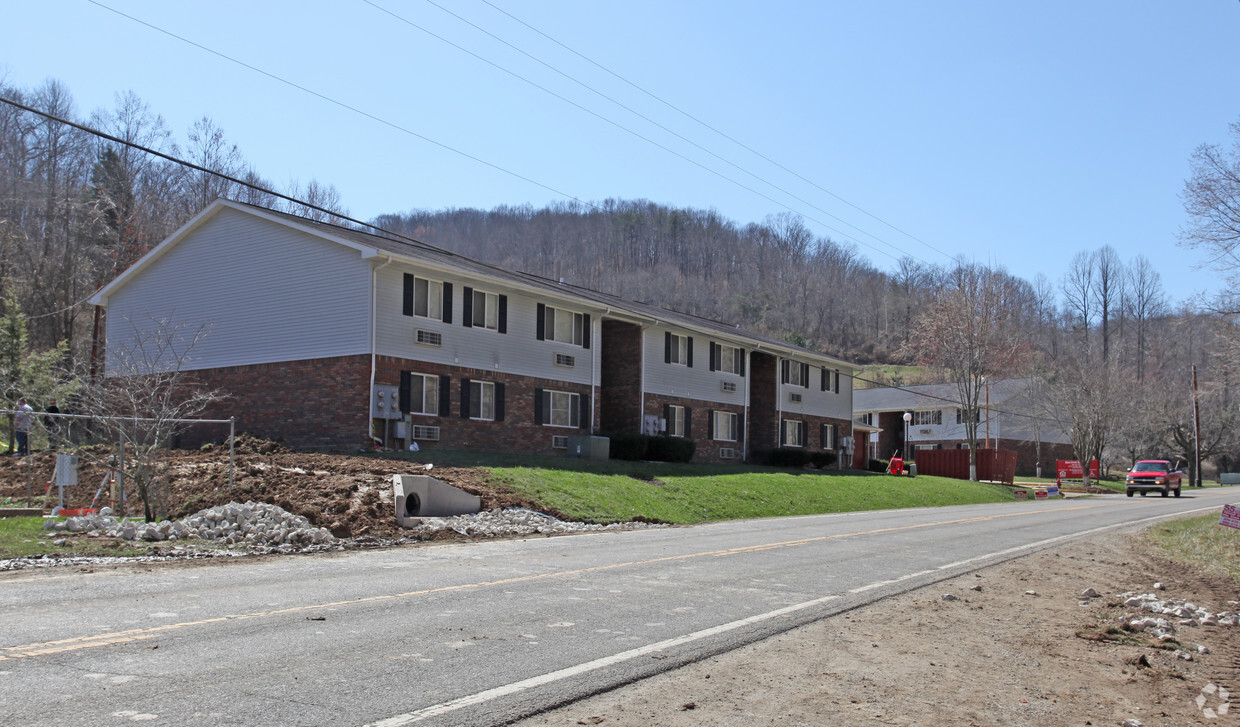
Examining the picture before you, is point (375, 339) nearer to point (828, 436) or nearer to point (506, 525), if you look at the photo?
point (506, 525)

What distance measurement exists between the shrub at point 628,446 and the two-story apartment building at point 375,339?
36.8 inches

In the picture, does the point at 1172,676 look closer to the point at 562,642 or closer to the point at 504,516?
the point at 562,642

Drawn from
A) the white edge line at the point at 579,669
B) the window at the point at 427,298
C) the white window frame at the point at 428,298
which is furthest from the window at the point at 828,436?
the white edge line at the point at 579,669

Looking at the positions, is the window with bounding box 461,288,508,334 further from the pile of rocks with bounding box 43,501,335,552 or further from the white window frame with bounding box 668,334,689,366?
the pile of rocks with bounding box 43,501,335,552

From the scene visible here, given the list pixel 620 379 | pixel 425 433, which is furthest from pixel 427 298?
pixel 620 379

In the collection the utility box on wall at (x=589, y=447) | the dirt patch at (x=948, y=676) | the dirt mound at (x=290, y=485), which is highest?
the utility box on wall at (x=589, y=447)

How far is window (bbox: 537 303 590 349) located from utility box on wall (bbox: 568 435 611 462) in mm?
3703

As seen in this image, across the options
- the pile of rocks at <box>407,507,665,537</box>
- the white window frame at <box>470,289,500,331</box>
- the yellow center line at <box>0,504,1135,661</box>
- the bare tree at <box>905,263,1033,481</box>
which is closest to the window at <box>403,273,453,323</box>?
the white window frame at <box>470,289,500,331</box>

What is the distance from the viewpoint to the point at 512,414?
1216 inches

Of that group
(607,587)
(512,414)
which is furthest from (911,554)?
(512,414)

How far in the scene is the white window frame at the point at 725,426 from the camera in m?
41.6

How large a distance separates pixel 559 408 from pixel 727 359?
1221 cm

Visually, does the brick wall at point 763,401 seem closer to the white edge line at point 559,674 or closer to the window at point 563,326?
the window at point 563,326

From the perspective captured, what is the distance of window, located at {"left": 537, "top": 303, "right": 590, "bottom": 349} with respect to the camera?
3272 centimetres
